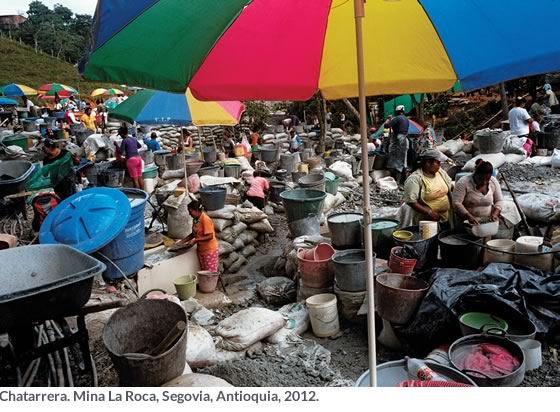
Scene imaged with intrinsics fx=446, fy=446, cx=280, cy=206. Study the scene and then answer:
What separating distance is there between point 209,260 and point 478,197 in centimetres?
352

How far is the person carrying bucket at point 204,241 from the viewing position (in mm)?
6047

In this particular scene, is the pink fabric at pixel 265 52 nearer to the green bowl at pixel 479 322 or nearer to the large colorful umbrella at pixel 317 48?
the large colorful umbrella at pixel 317 48

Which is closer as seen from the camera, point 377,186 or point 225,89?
point 225,89

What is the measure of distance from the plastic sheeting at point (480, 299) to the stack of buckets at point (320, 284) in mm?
757

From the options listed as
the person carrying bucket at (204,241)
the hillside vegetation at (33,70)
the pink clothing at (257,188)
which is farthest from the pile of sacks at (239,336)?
the hillside vegetation at (33,70)

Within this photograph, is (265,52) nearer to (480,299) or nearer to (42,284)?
(42,284)

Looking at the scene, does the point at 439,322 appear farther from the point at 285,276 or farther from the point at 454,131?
the point at 454,131

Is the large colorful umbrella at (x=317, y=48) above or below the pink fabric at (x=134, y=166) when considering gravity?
above

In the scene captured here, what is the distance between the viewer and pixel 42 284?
2799 millimetres

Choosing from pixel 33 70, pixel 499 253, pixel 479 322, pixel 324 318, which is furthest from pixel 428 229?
pixel 33 70

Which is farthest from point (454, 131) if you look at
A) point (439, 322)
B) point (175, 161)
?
point (439, 322)

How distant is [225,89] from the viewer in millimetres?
2172

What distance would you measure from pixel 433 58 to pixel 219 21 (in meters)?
1.07

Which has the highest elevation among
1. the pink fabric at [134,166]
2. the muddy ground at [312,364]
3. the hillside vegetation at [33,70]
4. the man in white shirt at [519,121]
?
the hillside vegetation at [33,70]
